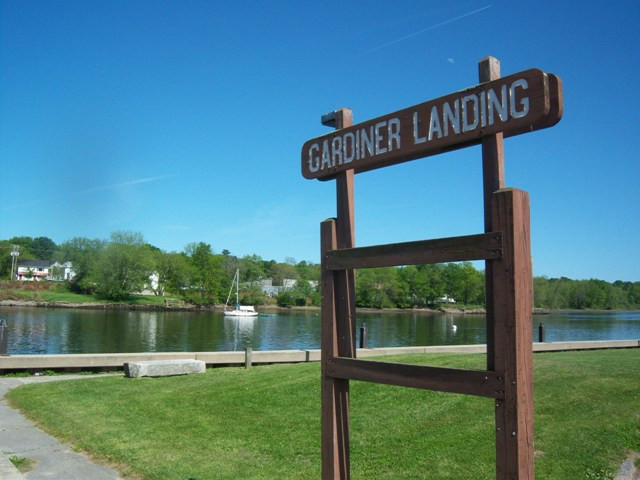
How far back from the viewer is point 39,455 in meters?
7.26

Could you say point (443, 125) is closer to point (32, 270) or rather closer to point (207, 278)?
point (207, 278)

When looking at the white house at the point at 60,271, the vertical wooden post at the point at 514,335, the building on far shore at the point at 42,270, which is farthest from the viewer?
the building on far shore at the point at 42,270

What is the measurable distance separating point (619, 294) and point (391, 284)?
77034 millimetres

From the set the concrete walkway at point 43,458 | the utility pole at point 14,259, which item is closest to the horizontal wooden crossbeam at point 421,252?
the concrete walkway at point 43,458

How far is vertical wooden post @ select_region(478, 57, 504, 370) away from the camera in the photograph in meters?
3.66

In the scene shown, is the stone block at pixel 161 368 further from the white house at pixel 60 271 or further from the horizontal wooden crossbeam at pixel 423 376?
the white house at pixel 60 271

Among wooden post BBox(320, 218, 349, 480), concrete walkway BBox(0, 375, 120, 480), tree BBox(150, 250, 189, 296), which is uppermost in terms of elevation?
tree BBox(150, 250, 189, 296)

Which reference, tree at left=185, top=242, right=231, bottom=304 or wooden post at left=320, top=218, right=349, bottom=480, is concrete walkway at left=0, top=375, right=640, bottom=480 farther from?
tree at left=185, top=242, right=231, bottom=304

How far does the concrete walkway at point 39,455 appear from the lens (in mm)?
6352

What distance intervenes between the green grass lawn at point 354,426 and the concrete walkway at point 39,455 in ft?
0.69

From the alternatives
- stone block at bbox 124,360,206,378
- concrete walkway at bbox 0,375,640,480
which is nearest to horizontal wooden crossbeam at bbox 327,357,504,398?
concrete walkway at bbox 0,375,640,480

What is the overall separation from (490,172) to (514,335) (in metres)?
1.06

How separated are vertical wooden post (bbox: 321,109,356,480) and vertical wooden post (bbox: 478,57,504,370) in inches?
50.3

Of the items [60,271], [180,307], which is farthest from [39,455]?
[60,271]
